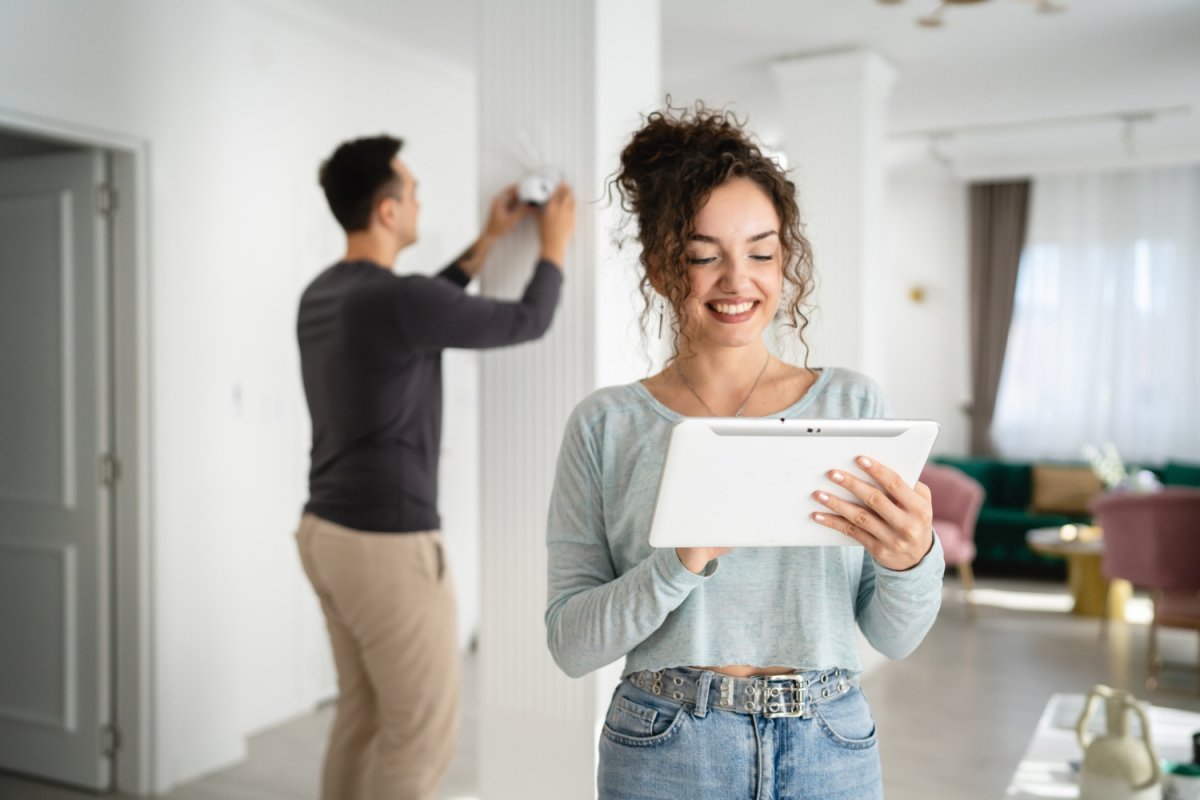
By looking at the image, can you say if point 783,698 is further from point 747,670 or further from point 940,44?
point 940,44

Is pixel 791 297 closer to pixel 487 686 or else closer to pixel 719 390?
pixel 719 390

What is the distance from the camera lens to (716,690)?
123 centimetres

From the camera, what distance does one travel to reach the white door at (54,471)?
3.68 m

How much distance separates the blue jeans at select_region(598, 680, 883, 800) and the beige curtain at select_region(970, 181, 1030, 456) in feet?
25.6

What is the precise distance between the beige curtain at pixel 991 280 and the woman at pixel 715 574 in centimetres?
771

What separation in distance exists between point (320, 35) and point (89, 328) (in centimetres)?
159

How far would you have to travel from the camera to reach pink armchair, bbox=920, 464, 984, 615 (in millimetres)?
6574

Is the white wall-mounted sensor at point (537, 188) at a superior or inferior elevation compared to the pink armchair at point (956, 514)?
superior

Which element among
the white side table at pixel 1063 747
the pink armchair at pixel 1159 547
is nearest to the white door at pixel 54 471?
the white side table at pixel 1063 747

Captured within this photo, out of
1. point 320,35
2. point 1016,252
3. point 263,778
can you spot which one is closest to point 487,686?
point 263,778

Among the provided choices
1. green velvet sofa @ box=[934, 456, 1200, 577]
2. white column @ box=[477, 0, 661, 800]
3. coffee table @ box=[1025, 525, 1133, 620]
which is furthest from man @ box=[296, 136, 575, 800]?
green velvet sofa @ box=[934, 456, 1200, 577]

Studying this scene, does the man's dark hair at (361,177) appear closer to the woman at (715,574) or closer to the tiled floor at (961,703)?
the woman at (715,574)

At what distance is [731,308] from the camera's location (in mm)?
1274

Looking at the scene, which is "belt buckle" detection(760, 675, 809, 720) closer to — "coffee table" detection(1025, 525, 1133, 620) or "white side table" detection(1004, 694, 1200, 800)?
"white side table" detection(1004, 694, 1200, 800)
